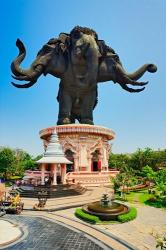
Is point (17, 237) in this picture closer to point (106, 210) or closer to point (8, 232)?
point (8, 232)

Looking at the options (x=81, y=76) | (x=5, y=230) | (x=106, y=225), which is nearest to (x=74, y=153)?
(x=81, y=76)

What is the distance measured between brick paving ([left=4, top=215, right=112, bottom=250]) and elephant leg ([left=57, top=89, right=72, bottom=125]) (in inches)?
1009

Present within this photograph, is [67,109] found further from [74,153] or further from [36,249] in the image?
[36,249]

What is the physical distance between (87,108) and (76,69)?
6.45 meters

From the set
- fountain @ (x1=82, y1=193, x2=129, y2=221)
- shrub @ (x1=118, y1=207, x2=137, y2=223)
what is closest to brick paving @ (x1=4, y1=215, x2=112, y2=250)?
fountain @ (x1=82, y1=193, x2=129, y2=221)

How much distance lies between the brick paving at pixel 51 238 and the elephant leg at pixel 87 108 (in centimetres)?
2672

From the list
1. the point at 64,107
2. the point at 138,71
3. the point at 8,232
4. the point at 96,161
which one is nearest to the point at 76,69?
the point at 64,107

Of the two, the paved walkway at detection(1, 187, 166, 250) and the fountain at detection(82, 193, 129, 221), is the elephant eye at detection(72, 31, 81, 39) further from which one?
the fountain at detection(82, 193, 129, 221)

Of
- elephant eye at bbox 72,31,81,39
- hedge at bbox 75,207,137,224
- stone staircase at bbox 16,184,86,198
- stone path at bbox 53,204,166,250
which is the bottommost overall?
stone path at bbox 53,204,166,250

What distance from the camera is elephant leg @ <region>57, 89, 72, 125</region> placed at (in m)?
41.1

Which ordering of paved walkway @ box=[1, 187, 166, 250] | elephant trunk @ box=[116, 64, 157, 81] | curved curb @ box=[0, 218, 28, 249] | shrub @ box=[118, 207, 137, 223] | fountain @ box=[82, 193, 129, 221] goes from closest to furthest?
curved curb @ box=[0, 218, 28, 249] → paved walkway @ box=[1, 187, 166, 250] → shrub @ box=[118, 207, 137, 223] → fountain @ box=[82, 193, 129, 221] → elephant trunk @ box=[116, 64, 157, 81]

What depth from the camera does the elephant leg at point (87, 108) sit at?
41969 mm

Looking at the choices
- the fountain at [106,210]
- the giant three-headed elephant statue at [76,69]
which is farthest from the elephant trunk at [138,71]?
the fountain at [106,210]

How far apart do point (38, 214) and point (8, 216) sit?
2083mm
